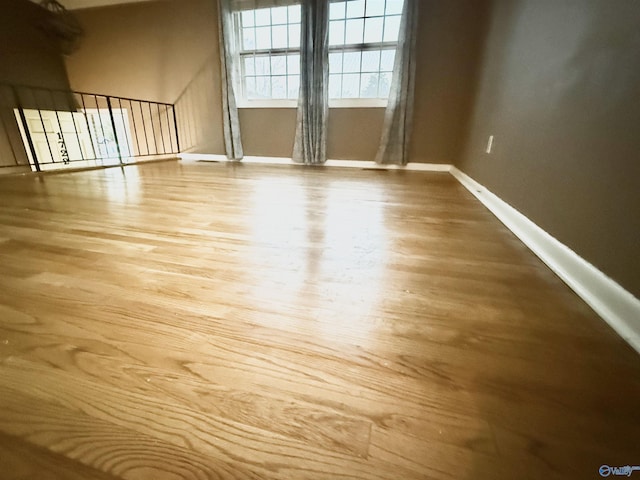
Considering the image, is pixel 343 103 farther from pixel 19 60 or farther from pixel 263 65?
pixel 19 60

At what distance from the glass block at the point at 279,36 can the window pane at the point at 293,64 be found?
0.50ft

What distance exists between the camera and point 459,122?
9.30ft

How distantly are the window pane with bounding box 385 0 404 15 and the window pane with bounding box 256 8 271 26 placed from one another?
1363 millimetres

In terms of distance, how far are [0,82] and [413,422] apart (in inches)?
238

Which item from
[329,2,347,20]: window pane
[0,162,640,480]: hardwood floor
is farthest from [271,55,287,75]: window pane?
[0,162,640,480]: hardwood floor

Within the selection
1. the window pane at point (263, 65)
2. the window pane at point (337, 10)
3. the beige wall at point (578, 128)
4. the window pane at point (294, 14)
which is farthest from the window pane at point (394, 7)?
the beige wall at point (578, 128)

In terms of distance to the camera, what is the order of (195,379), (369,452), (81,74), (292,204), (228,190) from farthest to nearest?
(81,74)
(228,190)
(292,204)
(195,379)
(369,452)

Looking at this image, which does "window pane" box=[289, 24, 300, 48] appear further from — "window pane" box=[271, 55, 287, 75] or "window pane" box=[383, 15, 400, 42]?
"window pane" box=[383, 15, 400, 42]

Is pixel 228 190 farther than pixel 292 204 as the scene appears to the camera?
Yes

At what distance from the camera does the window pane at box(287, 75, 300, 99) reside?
10.7 ft

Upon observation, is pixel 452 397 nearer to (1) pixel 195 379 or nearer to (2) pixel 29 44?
(1) pixel 195 379

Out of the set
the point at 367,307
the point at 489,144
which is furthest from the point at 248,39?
the point at 367,307

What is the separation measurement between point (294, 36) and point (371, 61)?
3.14 feet

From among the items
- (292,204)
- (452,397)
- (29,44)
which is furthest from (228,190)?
(29,44)
